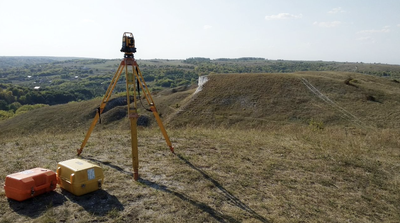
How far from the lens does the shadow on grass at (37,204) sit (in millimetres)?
6148

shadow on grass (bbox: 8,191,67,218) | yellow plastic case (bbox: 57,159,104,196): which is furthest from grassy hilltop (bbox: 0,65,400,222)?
yellow plastic case (bbox: 57,159,104,196)

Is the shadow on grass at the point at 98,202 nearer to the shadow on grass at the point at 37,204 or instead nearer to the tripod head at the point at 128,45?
the shadow on grass at the point at 37,204

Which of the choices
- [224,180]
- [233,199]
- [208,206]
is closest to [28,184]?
[208,206]

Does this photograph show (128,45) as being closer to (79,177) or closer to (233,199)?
(79,177)

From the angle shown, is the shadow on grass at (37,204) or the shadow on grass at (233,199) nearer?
the shadow on grass at (37,204)

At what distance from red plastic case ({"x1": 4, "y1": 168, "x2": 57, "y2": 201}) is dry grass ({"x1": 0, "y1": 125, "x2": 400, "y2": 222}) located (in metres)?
0.20

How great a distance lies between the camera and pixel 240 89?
166 feet

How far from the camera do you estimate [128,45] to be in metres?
7.94

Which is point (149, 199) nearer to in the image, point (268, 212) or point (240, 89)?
point (268, 212)

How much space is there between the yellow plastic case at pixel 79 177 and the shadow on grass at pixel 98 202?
125mm

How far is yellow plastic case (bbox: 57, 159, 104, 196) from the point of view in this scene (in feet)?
22.5

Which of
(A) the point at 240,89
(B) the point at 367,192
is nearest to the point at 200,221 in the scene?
(B) the point at 367,192

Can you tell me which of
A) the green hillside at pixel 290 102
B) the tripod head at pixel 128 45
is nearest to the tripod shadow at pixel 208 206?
the tripod head at pixel 128 45

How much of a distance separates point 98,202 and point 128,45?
448 centimetres
